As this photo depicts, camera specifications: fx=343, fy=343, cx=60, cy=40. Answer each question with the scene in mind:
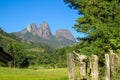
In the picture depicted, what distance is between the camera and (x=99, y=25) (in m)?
30.2

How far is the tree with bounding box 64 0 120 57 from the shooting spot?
2983cm

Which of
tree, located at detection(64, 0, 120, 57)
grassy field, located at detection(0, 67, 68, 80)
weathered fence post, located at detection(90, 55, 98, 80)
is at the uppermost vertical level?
tree, located at detection(64, 0, 120, 57)

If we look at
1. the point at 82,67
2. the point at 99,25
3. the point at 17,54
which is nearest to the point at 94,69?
the point at 82,67

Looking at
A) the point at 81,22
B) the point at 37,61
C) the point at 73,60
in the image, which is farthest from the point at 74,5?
the point at 37,61

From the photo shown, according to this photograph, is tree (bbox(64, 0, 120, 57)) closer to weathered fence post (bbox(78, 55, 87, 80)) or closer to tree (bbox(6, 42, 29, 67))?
weathered fence post (bbox(78, 55, 87, 80))

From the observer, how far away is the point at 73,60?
35.5ft

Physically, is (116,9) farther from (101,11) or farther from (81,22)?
(81,22)

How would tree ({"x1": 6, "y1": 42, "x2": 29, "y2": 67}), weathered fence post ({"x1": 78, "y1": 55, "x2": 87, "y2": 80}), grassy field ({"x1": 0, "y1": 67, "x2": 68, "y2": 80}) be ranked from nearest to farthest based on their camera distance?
weathered fence post ({"x1": 78, "y1": 55, "x2": 87, "y2": 80}) < grassy field ({"x1": 0, "y1": 67, "x2": 68, "y2": 80}) < tree ({"x1": 6, "y1": 42, "x2": 29, "y2": 67})

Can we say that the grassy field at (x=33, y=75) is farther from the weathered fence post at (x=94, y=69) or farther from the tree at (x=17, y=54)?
the tree at (x=17, y=54)

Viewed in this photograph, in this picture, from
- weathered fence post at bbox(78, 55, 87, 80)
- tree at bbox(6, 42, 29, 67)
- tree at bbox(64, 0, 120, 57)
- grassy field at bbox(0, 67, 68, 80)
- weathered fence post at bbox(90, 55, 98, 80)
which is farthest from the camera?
tree at bbox(6, 42, 29, 67)

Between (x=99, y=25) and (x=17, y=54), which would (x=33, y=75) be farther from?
(x=17, y=54)

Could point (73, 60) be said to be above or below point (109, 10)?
below

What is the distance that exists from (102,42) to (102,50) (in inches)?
32.4

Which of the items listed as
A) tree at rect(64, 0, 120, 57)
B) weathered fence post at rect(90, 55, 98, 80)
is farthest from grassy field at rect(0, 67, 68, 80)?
weathered fence post at rect(90, 55, 98, 80)
